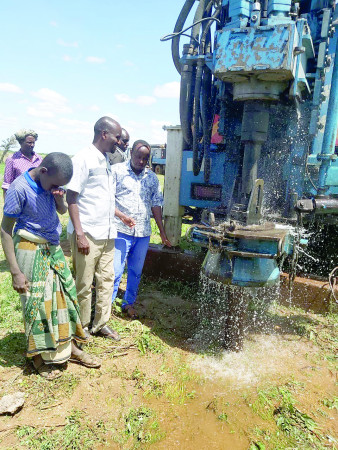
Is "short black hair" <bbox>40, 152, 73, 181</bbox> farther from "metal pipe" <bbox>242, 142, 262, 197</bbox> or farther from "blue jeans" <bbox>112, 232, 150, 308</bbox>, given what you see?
"metal pipe" <bbox>242, 142, 262, 197</bbox>

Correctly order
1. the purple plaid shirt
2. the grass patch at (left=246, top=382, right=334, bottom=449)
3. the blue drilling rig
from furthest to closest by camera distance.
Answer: the purple plaid shirt
the blue drilling rig
the grass patch at (left=246, top=382, right=334, bottom=449)

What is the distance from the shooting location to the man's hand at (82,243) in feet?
8.97

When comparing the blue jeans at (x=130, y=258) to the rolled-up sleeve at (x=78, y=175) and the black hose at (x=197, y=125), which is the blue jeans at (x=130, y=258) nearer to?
the rolled-up sleeve at (x=78, y=175)

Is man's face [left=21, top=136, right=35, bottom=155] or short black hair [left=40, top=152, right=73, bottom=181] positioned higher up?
man's face [left=21, top=136, right=35, bottom=155]

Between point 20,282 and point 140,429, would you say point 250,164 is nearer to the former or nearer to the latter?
point 20,282

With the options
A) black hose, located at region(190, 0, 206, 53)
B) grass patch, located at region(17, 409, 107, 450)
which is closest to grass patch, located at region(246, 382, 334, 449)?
grass patch, located at region(17, 409, 107, 450)

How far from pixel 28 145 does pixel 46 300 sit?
2.47 metres

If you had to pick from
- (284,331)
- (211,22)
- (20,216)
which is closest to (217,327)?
(284,331)

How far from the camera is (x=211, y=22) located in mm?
3406

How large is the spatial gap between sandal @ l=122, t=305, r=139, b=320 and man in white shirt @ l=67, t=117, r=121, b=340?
2.03ft

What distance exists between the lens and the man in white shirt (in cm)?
274

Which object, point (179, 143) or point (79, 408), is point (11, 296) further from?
point (179, 143)

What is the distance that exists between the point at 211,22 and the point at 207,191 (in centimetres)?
164

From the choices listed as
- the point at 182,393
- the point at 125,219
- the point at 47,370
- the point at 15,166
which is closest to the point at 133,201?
the point at 125,219
